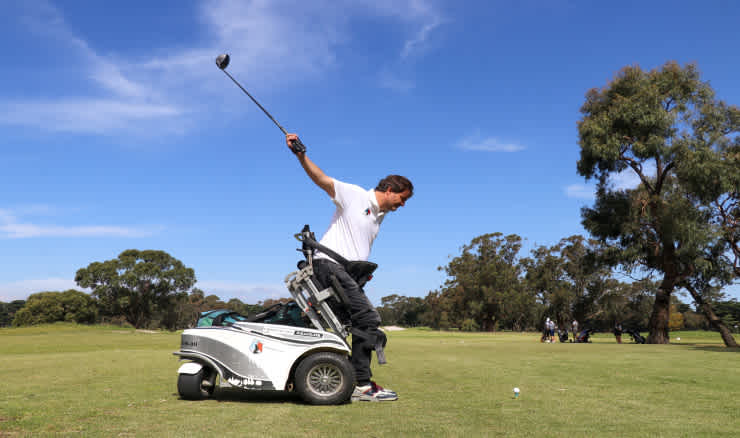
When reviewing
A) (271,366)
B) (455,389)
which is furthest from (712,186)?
(271,366)

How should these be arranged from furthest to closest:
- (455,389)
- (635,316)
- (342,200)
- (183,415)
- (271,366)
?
1. (635,316)
2. (455,389)
3. (342,200)
4. (271,366)
5. (183,415)

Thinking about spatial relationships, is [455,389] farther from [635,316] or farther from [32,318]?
[32,318]

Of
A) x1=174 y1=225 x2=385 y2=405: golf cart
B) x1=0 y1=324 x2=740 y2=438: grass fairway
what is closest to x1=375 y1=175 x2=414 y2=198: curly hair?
x1=174 y1=225 x2=385 y2=405: golf cart

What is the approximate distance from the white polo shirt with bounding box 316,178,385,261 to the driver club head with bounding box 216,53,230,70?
213 centimetres

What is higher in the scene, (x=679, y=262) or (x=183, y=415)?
(x=679, y=262)

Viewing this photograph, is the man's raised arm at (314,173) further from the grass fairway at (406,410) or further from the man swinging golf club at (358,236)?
the grass fairway at (406,410)

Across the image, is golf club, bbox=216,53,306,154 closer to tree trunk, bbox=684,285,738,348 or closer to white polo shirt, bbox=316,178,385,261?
white polo shirt, bbox=316,178,385,261

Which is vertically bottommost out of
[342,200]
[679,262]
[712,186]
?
[342,200]

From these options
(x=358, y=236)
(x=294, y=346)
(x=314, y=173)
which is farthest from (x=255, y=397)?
(x=314, y=173)

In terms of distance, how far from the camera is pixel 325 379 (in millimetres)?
5984

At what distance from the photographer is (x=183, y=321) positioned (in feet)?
345

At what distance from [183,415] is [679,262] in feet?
106

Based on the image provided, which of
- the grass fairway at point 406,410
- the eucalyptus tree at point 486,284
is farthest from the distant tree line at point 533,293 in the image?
the grass fairway at point 406,410

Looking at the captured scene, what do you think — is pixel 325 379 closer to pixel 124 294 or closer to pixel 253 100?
pixel 253 100
